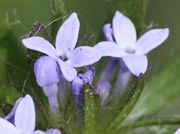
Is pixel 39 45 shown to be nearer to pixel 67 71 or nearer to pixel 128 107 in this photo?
pixel 67 71

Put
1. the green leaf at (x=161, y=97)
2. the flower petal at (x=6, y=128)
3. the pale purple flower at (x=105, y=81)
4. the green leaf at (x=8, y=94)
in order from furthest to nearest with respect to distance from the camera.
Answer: the green leaf at (x=161, y=97)
the pale purple flower at (x=105, y=81)
the green leaf at (x=8, y=94)
the flower petal at (x=6, y=128)

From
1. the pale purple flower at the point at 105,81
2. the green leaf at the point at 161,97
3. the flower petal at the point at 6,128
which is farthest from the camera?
the green leaf at the point at 161,97

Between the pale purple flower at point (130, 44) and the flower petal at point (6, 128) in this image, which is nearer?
the flower petal at point (6, 128)

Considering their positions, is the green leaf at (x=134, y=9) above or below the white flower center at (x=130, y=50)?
above

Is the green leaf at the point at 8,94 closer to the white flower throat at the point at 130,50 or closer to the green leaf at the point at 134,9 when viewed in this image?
the white flower throat at the point at 130,50

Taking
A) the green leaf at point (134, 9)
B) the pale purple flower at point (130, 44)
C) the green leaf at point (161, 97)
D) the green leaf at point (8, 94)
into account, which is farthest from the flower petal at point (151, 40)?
the green leaf at point (8, 94)

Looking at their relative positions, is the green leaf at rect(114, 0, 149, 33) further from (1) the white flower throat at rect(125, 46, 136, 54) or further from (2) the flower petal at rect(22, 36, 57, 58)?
(2) the flower petal at rect(22, 36, 57, 58)

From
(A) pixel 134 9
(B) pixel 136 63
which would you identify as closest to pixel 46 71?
(B) pixel 136 63

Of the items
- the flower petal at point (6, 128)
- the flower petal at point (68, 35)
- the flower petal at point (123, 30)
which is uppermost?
the flower petal at point (68, 35)

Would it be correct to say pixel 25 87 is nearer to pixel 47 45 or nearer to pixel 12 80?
pixel 12 80
